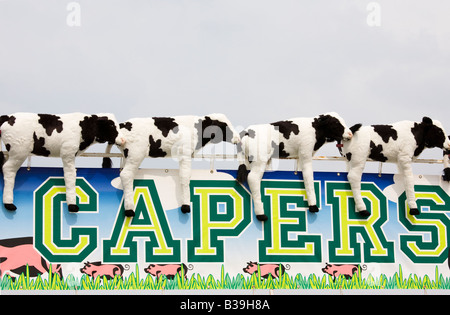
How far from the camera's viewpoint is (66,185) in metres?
10.5

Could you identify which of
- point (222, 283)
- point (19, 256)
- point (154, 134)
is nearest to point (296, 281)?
point (222, 283)

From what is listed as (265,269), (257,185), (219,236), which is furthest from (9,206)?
(265,269)

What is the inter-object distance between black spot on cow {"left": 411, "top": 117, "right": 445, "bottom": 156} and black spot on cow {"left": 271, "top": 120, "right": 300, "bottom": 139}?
68.4 inches

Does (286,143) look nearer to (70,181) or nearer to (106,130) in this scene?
(106,130)

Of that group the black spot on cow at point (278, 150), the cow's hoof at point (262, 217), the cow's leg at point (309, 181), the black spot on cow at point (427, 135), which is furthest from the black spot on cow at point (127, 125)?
the black spot on cow at point (427, 135)

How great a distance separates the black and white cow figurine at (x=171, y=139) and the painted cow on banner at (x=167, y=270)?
2.41 ft

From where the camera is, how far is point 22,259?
10359 millimetres

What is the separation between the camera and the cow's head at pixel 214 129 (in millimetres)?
10898

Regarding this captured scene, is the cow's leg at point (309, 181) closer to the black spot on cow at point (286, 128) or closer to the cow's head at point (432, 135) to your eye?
the black spot on cow at point (286, 128)

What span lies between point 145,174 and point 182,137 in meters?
0.70

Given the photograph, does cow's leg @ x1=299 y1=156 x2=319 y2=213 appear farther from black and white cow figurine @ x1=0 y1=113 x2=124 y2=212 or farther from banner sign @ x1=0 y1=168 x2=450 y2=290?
black and white cow figurine @ x1=0 y1=113 x2=124 y2=212

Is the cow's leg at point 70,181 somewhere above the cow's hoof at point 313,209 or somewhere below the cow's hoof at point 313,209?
A: above
